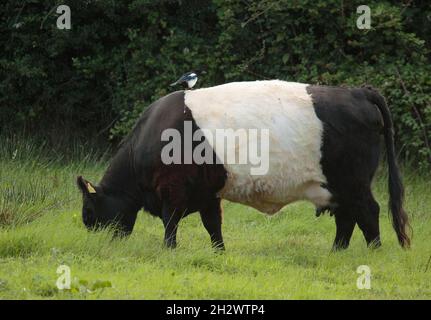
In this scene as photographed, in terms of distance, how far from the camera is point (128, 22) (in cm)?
1490

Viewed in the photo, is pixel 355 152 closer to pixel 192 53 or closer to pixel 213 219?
pixel 213 219

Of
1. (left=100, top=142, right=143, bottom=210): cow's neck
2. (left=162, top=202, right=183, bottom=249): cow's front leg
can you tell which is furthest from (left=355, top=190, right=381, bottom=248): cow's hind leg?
(left=100, top=142, right=143, bottom=210): cow's neck

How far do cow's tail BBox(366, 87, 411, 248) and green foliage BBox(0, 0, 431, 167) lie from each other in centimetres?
331

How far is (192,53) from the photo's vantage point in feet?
45.8

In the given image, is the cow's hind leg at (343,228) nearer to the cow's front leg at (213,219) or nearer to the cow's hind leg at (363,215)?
the cow's hind leg at (363,215)

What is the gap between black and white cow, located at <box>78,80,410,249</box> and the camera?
28.1 feet

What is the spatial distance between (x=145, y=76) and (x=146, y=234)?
5592 mm

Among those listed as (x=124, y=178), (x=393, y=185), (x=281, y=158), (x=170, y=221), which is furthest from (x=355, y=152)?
(x=124, y=178)

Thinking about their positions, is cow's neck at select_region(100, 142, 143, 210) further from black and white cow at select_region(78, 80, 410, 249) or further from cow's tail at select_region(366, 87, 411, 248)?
cow's tail at select_region(366, 87, 411, 248)

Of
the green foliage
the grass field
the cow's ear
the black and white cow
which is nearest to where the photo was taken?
the grass field

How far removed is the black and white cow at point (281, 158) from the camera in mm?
8570

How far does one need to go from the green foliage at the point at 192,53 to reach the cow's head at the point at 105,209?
4.68m

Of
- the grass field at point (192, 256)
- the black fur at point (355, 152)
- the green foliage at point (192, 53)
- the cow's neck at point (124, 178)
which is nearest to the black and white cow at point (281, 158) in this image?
the black fur at point (355, 152)

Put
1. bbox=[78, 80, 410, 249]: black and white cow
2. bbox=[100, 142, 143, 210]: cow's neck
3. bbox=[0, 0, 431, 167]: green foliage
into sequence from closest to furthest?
bbox=[78, 80, 410, 249]: black and white cow → bbox=[100, 142, 143, 210]: cow's neck → bbox=[0, 0, 431, 167]: green foliage
